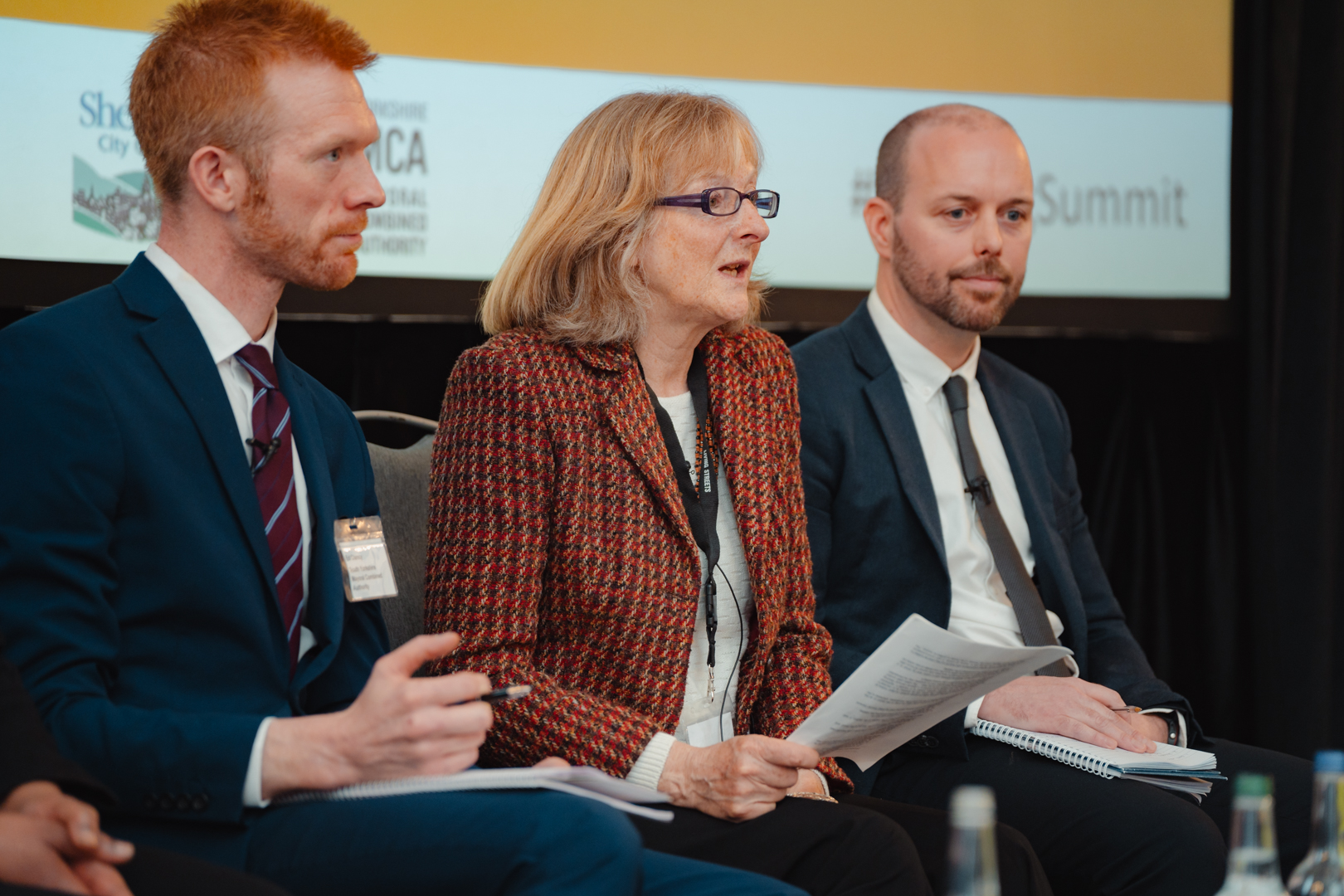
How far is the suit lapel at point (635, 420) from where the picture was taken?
5.89 ft

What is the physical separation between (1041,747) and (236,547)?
4.19 ft

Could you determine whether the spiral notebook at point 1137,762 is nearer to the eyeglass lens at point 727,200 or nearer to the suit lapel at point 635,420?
the suit lapel at point 635,420

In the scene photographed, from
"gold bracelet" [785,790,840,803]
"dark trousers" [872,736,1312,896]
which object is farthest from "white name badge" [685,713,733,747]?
"dark trousers" [872,736,1312,896]

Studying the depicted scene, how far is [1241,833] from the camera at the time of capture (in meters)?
1.05

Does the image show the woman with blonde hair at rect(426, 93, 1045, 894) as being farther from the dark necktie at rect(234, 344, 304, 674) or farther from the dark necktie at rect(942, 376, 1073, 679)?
the dark necktie at rect(942, 376, 1073, 679)

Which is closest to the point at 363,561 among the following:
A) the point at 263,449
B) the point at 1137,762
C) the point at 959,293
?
the point at 263,449

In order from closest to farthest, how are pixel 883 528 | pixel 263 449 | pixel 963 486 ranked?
pixel 263 449 < pixel 883 528 < pixel 963 486

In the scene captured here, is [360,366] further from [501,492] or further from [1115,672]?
[1115,672]

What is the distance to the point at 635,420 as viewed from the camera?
5.99 feet

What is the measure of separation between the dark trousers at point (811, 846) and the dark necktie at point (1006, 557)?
2.28 feet

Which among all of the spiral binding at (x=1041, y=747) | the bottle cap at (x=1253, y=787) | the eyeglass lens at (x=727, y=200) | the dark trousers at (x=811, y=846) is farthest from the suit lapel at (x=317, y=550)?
the spiral binding at (x=1041, y=747)

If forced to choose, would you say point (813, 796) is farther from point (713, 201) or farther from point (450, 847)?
point (713, 201)

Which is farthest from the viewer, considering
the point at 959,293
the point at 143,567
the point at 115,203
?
the point at 115,203

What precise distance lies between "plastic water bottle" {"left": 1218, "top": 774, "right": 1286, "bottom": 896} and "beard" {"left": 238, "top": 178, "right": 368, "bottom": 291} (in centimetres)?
114
